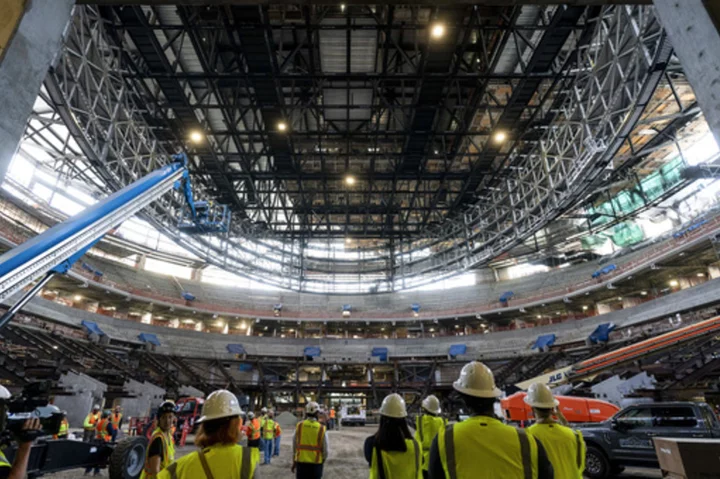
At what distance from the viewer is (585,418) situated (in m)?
13.9

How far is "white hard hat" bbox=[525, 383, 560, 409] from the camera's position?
3.93 metres

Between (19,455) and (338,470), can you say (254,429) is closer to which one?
(338,470)

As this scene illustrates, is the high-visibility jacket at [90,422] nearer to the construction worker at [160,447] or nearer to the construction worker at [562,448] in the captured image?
the construction worker at [160,447]

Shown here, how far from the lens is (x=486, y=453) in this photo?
86.6 inches

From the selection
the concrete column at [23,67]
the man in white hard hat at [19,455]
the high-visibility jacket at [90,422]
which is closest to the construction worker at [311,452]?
the man in white hard hat at [19,455]

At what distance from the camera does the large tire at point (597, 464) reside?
8.56 m

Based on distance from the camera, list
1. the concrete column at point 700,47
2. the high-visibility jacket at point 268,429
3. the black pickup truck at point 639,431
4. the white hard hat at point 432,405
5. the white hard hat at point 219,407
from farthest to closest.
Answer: the high-visibility jacket at point 268,429, the black pickup truck at point 639,431, the white hard hat at point 432,405, the concrete column at point 700,47, the white hard hat at point 219,407

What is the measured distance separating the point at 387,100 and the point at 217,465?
18065 millimetres

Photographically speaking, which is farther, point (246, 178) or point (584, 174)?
point (246, 178)

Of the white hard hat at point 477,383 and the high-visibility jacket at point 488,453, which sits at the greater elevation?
the white hard hat at point 477,383

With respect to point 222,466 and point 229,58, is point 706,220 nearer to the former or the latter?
point 229,58

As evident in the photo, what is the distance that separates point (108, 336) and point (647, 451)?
34.2m

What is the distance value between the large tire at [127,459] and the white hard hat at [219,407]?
5.94m

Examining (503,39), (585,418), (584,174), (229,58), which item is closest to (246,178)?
(229,58)
